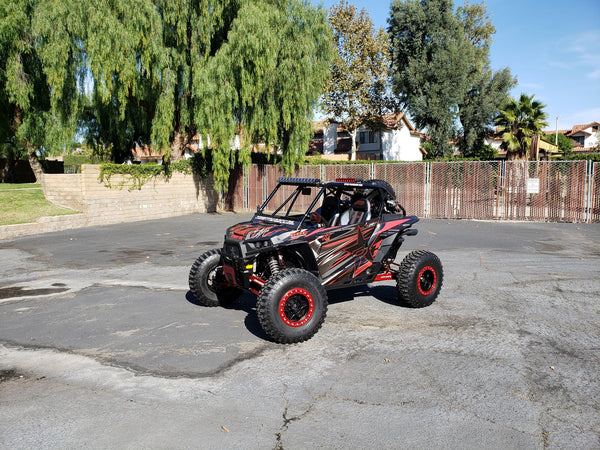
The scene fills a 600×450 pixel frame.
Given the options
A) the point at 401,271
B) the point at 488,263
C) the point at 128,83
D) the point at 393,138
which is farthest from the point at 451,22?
the point at 401,271

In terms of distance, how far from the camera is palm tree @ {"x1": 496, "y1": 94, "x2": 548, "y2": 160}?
3378cm

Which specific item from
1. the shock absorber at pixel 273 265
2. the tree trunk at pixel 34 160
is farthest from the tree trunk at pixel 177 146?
the shock absorber at pixel 273 265

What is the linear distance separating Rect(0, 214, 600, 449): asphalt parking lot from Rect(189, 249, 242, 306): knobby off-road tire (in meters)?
0.19

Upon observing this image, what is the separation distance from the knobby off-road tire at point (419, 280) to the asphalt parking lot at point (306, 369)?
0.90ft

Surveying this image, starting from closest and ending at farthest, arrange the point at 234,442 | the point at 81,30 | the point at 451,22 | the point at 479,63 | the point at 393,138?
the point at 234,442, the point at 81,30, the point at 451,22, the point at 479,63, the point at 393,138

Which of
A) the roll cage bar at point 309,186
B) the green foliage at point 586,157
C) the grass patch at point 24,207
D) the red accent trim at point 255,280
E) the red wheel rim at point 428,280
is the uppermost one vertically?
the green foliage at point 586,157

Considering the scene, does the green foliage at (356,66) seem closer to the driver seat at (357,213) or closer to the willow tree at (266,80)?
the willow tree at (266,80)

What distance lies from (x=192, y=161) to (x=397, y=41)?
26.3m

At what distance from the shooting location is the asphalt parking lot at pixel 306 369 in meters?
3.73

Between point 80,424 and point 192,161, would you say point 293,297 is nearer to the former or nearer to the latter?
point 80,424

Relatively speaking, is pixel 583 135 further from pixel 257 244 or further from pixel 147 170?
pixel 257 244

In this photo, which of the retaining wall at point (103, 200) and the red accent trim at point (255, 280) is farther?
the retaining wall at point (103, 200)

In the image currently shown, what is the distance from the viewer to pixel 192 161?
912 inches

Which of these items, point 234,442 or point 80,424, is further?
point 80,424
